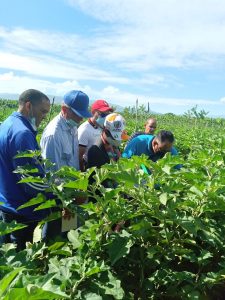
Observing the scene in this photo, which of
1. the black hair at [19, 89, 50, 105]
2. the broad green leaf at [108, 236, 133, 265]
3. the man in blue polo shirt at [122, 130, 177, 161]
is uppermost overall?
the black hair at [19, 89, 50, 105]

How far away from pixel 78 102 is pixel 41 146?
506 millimetres

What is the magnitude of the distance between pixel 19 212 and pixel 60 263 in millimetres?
1364

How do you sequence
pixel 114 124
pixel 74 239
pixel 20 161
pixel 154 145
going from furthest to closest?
pixel 154 145
pixel 114 124
pixel 20 161
pixel 74 239

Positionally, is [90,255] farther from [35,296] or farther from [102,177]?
[35,296]

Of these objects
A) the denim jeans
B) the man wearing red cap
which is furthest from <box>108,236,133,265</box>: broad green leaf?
the man wearing red cap

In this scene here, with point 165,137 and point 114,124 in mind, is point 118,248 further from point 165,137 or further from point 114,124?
point 165,137

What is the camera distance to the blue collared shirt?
323 cm

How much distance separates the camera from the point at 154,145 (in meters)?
3.86

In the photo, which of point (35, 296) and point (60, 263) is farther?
point (60, 263)

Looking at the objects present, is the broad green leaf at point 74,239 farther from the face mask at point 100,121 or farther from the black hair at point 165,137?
the face mask at point 100,121

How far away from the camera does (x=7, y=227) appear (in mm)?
1733

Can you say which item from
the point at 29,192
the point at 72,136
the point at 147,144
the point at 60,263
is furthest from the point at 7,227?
the point at 147,144

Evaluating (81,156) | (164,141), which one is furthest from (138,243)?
(81,156)

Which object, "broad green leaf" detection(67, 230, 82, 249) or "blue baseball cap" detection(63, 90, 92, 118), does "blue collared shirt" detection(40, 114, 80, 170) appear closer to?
"blue baseball cap" detection(63, 90, 92, 118)
